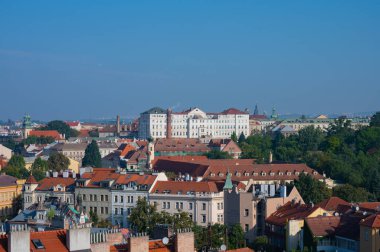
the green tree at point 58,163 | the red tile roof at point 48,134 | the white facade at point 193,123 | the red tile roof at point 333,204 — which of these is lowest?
the red tile roof at point 333,204

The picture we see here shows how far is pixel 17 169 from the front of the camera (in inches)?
3873

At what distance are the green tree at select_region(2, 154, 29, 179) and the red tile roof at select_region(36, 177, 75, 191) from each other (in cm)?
Answer: 2236

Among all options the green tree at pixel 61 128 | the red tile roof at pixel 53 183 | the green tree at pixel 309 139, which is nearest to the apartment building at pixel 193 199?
the red tile roof at pixel 53 183

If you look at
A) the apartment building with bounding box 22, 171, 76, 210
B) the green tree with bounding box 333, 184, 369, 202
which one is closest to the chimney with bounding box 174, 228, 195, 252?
the apartment building with bounding box 22, 171, 76, 210

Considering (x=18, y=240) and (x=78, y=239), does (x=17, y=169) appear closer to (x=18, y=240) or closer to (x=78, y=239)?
(x=78, y=239)

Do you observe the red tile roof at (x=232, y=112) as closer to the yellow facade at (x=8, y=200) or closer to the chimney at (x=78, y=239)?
the yellow facade at (x=8, y=200)

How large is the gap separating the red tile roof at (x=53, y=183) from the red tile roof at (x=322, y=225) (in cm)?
2715

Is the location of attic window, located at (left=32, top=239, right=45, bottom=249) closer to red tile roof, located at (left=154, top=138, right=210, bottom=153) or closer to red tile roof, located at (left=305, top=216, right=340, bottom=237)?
red tile roof, located at (left=305, top=216, right=340, bottom=237)

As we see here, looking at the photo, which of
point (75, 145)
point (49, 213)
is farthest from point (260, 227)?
point (75, 145)

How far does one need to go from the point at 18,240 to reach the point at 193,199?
39.2 metres

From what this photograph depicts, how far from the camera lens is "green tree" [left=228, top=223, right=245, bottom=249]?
55766 mm

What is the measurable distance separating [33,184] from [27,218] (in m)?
21.9

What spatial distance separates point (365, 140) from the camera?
11362cm

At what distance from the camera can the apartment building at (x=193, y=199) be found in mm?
62969
